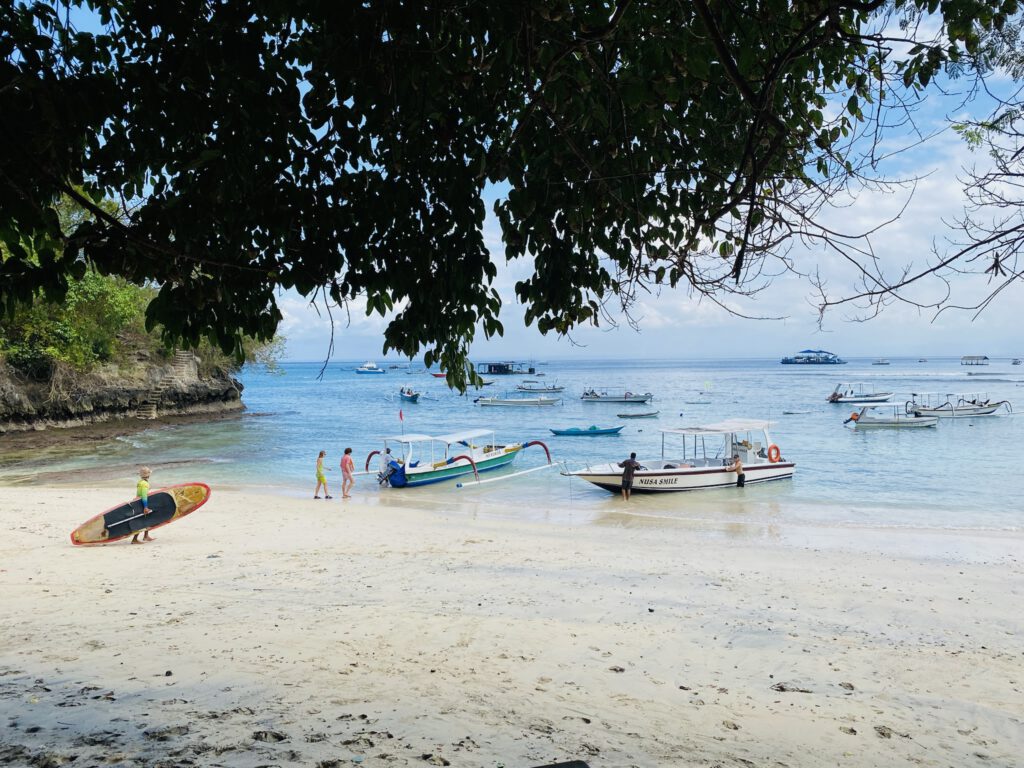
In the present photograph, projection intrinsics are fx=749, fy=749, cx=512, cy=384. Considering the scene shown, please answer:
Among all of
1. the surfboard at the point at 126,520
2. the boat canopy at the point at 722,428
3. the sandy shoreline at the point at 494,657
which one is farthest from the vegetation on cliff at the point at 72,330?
the sandy shoreline at the point at 494,657

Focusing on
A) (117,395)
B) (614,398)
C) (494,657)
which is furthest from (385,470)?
(614,398)

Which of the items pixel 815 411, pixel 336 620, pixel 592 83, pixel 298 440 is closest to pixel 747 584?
pixel 336 620

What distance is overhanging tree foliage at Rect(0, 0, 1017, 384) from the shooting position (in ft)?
13.7

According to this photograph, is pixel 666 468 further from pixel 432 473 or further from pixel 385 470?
pixel 385 470

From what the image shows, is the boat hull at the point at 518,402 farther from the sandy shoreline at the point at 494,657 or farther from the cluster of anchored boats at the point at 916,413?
the sandy shoreline at the point at 494,657

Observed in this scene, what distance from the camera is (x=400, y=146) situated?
4.65m

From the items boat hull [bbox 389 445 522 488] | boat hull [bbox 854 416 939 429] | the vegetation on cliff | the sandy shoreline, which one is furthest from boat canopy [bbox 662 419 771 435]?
boat hull [bbox 854 416 939 429]

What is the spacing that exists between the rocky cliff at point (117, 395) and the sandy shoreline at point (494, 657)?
27141 millimetres

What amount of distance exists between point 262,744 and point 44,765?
1.22 meters

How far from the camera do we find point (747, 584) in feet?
37.7

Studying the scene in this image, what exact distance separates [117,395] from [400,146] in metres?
46.8

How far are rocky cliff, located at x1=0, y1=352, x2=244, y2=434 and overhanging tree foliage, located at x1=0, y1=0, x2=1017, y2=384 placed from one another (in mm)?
33145

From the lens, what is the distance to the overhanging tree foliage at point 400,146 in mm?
4172

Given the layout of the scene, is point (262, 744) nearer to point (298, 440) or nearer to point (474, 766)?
point (474, 766)
